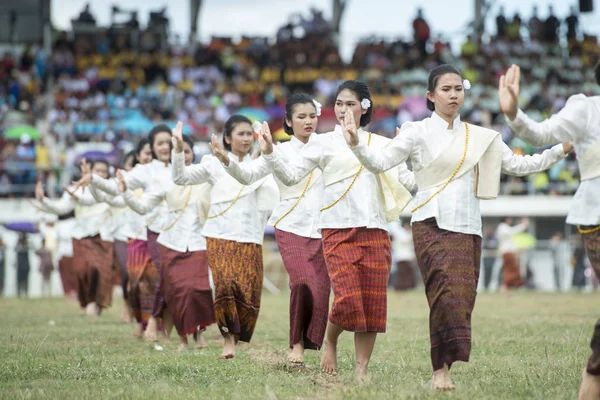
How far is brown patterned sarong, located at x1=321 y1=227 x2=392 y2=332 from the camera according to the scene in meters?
7.09

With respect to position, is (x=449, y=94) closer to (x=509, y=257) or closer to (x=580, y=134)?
(x=580, y=134)

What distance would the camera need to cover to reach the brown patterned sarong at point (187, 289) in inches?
389

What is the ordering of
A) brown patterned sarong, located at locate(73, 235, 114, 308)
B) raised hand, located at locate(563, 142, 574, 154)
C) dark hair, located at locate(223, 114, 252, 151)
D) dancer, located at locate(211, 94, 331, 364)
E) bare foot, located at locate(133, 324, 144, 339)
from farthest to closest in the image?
brown patterned sarong, located at locate(73, 235, 114, 308) → bare foot, located at locate(133, 324, 144, 339) → dark hair, located at locate(223, 114, 252, 151) → dancer, located at locate(211, 94, 331, 364) → raised hand, located at locate(563, 142, 574, 154)

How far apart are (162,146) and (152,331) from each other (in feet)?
6.41

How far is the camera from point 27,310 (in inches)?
667

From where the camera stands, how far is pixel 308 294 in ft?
27.0

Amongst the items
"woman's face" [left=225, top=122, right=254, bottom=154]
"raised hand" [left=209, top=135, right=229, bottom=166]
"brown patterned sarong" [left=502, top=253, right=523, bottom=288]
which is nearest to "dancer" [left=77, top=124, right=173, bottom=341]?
"woman's face" [left=225, top=122, right=254, bottom=154]

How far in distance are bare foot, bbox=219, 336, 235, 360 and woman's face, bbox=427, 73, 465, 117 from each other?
304cm

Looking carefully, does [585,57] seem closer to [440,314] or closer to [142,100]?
[142,100]

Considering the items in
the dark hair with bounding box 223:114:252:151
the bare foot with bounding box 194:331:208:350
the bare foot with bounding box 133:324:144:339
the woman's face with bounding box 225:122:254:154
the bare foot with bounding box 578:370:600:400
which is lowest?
the bare foot with bounding box 133:324:144:339

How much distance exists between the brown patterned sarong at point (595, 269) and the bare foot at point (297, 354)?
2.89 metres

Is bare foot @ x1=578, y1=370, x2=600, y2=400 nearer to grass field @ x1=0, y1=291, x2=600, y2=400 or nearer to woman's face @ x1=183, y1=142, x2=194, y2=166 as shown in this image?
grass field @ x1=0, y1=291, x2=600, y2=400

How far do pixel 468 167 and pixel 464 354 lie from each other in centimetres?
120

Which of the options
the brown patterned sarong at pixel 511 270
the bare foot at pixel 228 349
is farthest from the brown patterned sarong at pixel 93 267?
the brown patterned sarong at pixel 511 270
